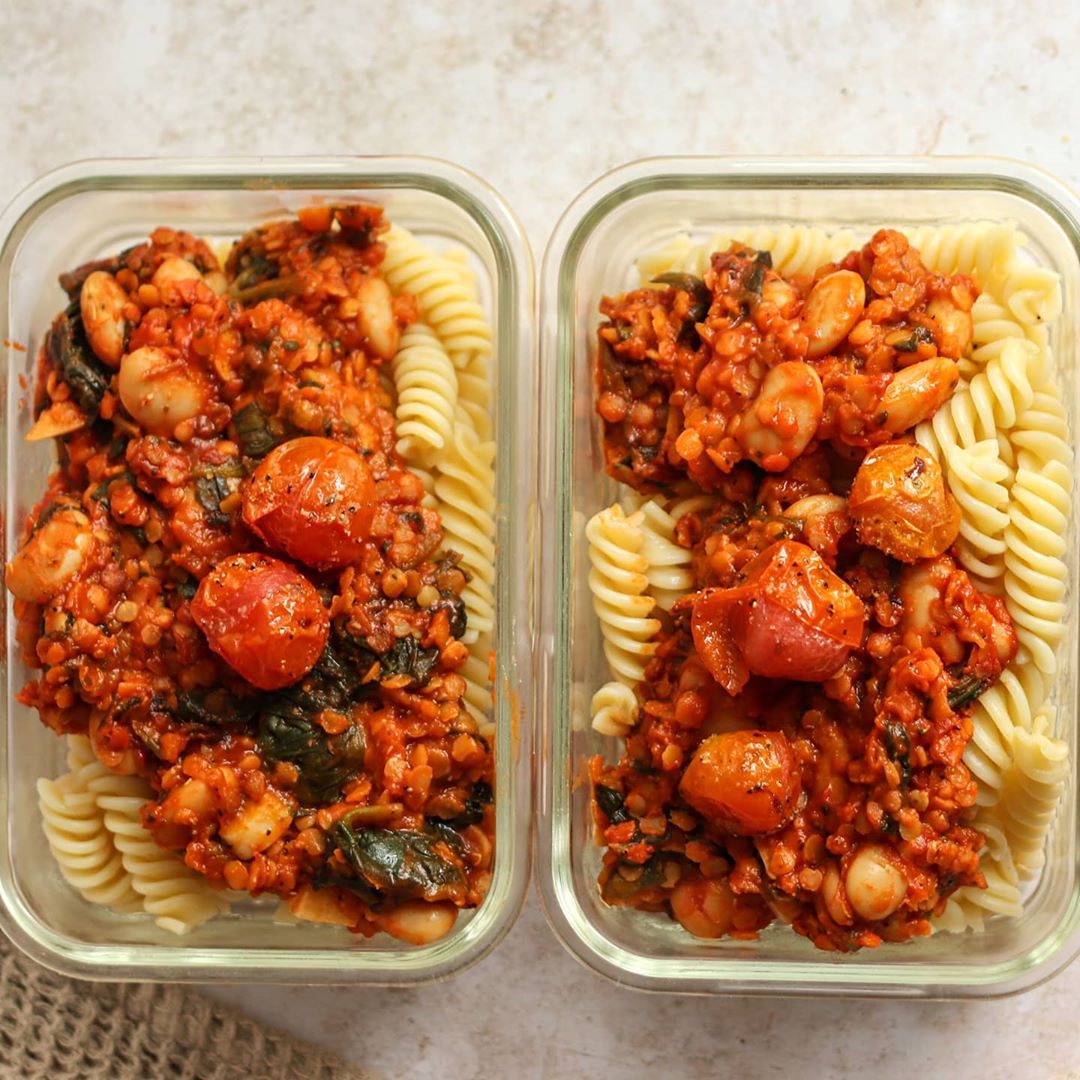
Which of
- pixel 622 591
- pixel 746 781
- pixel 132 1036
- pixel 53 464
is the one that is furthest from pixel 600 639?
pixel 132 1036

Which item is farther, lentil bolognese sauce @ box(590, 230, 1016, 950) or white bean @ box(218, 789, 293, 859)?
white bean @ box(218, 789, 293, 859)

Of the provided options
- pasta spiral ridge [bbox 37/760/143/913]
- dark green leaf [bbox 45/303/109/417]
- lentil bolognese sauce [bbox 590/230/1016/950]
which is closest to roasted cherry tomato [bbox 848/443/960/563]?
lentil bolognese sauce [bbox 590/230/1016/950]

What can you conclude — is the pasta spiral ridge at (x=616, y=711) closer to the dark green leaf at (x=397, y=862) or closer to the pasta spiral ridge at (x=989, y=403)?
the dark green leaf at (x=397, y=862)

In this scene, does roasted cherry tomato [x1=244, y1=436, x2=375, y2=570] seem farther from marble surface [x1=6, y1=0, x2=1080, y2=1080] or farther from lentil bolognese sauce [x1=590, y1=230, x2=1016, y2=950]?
marble surface [x1=6, y1=0, x2=1080, y2=1080]

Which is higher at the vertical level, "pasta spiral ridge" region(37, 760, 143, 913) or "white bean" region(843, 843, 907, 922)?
"white bean" region(843, 843, 907, 922)

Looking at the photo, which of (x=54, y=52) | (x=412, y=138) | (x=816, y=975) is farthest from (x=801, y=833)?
(x=54, y=52)

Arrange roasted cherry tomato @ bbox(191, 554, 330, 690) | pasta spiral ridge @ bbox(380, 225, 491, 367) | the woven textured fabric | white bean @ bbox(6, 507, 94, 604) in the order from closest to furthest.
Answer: roasted cherry tomato @ bbox(191, 554, 330, 690) → white bean @ bbox(6, 507, 94, 604) → pasta spiral ridge @ bbox(380, 225, 491, 367) → the woven textured fabric

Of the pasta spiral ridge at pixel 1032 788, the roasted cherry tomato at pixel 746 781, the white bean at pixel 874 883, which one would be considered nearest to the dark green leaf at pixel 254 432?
the roasted cherry tomato at pixel 746 781
